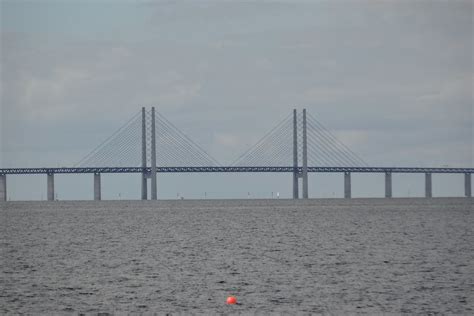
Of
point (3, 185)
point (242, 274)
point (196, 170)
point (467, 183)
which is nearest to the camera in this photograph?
point (242, 274)

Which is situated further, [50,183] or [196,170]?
[50,183]

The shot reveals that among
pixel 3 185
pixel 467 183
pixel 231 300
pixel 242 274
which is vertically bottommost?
pixel 467 183

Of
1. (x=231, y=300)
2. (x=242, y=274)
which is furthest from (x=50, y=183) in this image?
(x=231, y=300)

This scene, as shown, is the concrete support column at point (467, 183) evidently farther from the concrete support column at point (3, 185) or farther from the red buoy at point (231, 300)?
the red buoy at point (231, 300)

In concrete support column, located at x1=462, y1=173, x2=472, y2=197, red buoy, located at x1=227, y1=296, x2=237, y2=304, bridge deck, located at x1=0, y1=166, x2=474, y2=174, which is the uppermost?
bridge deck, located at x1=0, y1=166, x2=474, y2=174

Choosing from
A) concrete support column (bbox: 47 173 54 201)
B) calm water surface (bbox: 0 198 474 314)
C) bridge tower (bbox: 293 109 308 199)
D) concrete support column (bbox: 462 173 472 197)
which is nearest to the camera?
calm water surface (bbox: 0 198 474 314)

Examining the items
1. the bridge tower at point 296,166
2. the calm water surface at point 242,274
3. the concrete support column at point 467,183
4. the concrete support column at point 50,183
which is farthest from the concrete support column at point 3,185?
the calm water surface at point 242,274

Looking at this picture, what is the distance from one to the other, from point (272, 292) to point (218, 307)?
286cm

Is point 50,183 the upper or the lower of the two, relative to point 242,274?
upper

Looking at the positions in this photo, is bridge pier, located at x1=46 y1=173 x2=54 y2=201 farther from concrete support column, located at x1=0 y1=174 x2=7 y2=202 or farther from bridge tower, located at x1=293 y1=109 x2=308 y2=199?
bridge tower, located at x1=293 y1=109 x2=308 y2=199

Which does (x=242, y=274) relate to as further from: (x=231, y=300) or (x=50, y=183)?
(x=50, y=183)

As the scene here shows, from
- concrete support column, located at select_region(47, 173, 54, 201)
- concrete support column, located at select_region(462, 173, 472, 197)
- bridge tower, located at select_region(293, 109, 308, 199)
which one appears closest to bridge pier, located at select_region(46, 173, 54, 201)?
concrete support column, located at select_region(47, 173, 54, 201)

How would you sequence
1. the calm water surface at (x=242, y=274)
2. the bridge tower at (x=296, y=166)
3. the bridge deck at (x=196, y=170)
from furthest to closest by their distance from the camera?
1. the bridge deck at (x=196, y=170)
2. the bridge tower at (x=296, y=166)
3. the calm water surface at (x=242, y=274)

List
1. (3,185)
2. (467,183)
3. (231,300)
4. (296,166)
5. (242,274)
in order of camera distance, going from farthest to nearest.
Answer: (467,183), (3,185), (296,166), (242,274), (231,300)
